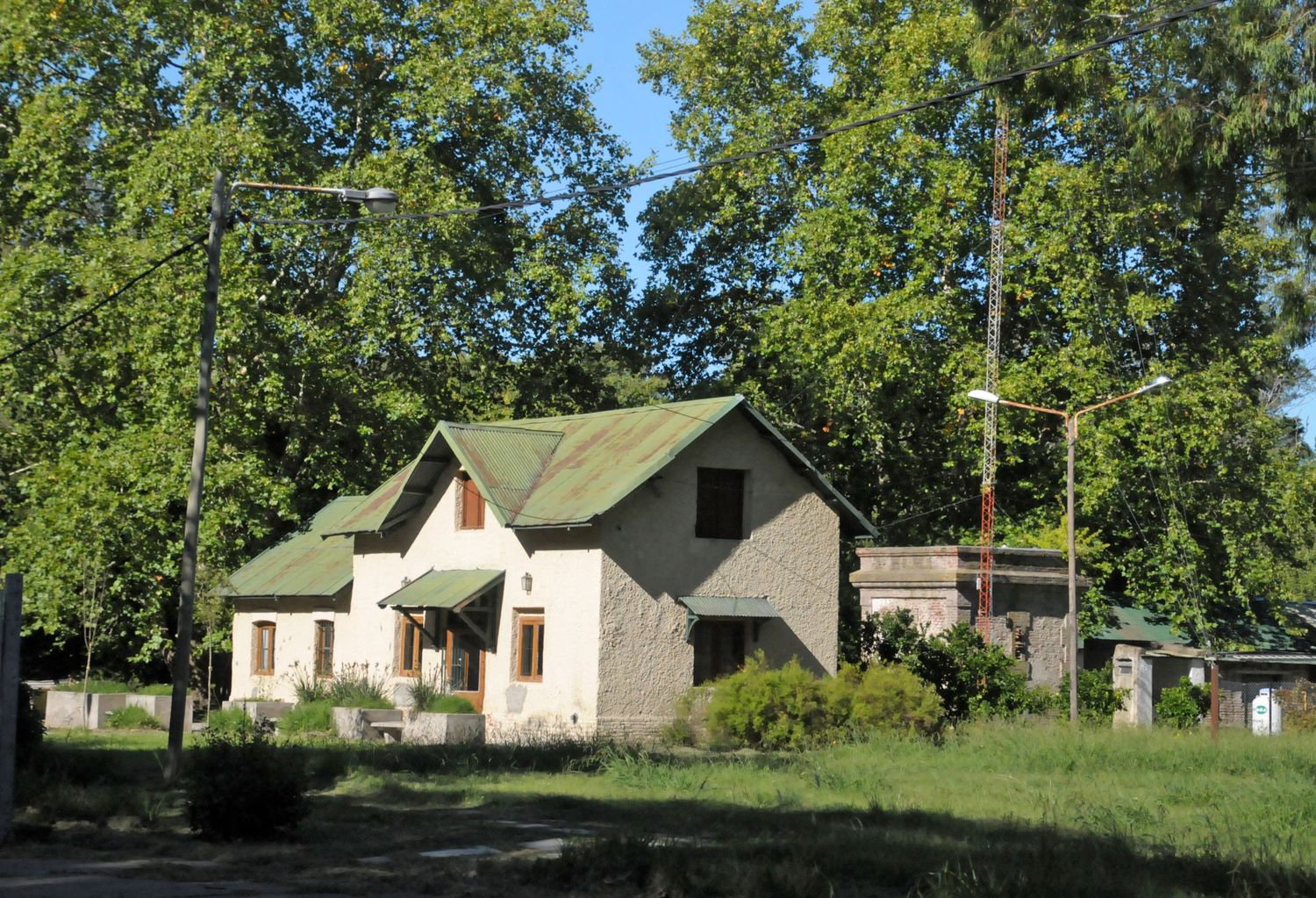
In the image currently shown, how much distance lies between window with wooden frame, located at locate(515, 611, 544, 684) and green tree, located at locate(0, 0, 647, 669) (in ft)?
31.0

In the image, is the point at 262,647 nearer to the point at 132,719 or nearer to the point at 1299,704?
the point at 132,719

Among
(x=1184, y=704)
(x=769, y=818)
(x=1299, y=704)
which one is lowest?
(x=769, y=818)

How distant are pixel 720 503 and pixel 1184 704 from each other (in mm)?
15427

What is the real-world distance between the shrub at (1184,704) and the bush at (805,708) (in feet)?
44.0

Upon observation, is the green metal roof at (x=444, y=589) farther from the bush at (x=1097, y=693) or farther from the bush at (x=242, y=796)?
the bush at (x=242, y=796)

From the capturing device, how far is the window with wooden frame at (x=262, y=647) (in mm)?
40188

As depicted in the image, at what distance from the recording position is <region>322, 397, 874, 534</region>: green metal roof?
29.9 m

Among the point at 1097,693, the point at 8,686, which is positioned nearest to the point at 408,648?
the point at 1097,693

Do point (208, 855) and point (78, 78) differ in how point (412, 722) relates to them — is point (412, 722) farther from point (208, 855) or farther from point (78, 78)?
point (78, 78)

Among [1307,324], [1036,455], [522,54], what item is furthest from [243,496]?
[1307,324]

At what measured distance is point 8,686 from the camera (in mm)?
13195

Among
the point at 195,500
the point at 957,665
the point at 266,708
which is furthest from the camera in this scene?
the point at 957,665

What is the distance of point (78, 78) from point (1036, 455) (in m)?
27.8

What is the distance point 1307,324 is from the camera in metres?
22.3
